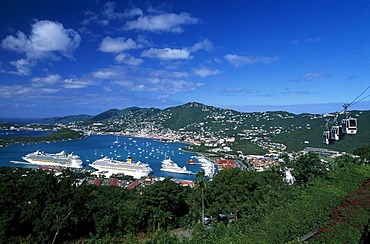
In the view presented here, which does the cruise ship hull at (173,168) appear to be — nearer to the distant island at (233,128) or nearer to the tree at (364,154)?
the distant island at (233,128)

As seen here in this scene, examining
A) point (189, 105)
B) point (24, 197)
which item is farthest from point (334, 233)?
point (189, 105)

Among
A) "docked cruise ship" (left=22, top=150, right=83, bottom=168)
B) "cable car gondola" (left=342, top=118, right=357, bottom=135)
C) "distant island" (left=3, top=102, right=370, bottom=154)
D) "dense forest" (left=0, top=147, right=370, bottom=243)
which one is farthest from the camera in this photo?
"distant island" (left=3, top=102, right=370, bottom=154)

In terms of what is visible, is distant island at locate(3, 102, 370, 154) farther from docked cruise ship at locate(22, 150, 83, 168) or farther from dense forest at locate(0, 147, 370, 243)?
dense forest at locate(0, 147, 370, 243)

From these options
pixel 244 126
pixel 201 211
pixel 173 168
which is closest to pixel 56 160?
pixel 173 168

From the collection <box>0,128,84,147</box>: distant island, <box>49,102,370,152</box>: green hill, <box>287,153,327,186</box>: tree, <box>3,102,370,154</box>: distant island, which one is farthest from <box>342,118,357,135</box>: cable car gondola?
<box>0,128,84,147</box>: distant island

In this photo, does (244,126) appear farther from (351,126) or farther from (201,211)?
(351,126)

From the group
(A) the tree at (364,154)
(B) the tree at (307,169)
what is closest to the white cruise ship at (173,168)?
(A) the tree at (364,154)

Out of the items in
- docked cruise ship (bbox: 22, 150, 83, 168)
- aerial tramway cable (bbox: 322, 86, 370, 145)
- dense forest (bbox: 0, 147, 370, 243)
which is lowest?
docked cruise ship (bbox: 22, 150, 83, 168)

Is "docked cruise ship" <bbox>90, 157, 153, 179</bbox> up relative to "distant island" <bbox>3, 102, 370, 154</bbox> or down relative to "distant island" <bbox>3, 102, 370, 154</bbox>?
down
